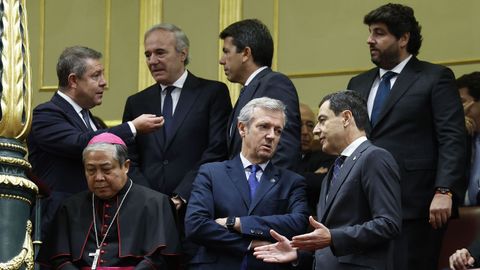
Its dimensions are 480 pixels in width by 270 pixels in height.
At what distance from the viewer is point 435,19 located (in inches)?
325

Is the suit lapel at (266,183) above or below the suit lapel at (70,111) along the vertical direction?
below

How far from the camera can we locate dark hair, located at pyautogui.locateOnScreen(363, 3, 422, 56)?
22.4 feet

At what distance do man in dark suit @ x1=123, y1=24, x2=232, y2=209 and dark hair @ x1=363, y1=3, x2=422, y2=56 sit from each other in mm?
1118

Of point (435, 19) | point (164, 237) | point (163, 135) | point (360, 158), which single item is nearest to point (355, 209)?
point (360, 158)

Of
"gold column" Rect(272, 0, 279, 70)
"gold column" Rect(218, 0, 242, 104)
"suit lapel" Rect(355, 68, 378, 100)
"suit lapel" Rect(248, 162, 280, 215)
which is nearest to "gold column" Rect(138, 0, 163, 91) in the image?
"gold column" Rect(218, 0, 242, 104)

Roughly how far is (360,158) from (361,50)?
2.70 metres

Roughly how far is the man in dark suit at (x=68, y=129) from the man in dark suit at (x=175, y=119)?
0.96 feet

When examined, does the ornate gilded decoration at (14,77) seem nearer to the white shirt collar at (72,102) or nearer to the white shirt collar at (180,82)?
the white shirt collar at (72,102)

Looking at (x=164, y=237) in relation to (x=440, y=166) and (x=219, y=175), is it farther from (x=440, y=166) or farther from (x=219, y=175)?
(x=440, y=166)

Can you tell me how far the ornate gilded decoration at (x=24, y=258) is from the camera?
4.56 meters

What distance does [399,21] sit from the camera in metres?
6.85

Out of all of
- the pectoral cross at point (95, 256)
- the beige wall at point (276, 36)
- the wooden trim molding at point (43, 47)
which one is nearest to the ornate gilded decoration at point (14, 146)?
the pectoral cross at point (95, 256)

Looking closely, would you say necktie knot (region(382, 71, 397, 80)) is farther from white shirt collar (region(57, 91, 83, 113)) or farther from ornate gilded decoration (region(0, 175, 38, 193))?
ornate gilded decoration (region(0, 175, 38, 193))

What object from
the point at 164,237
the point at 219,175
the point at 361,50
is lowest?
the point at 164,237
